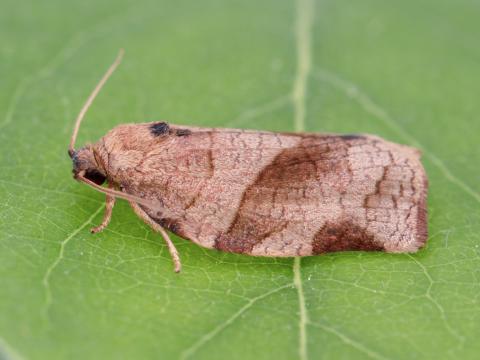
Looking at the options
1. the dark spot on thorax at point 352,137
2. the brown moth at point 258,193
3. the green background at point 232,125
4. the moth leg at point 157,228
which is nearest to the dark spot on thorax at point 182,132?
the brown moth at point 258,193

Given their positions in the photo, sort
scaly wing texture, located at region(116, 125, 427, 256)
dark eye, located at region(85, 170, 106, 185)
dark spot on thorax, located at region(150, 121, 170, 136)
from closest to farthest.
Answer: scaly wing texture, located at region(116, 125, 427, 256)
dark spot on thorax, located at region(150, 121, 170, 136)
dark eye, located at region(85, 170, 106, 185)

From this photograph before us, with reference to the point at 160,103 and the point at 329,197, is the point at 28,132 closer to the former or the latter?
the point at 160,103

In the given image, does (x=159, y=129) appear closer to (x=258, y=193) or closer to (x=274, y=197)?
(x=258, y=193)

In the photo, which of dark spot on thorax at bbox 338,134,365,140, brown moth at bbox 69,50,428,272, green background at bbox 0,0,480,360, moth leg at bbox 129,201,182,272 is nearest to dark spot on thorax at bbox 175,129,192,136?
brown moth at bbox 69,50,428,272

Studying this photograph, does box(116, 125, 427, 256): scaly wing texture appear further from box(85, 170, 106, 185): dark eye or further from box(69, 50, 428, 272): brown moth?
box(85, 170, 106, 185): dark eye

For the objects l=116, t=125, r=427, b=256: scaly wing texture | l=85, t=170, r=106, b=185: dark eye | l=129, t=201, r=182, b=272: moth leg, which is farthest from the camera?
l=85, t=170, r=106, b=185: dark eye

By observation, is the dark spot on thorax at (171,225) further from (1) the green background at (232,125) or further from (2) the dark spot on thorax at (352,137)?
(2) the dark spot on thorax at (352,137)

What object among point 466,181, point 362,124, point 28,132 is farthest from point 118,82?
point 466,181
